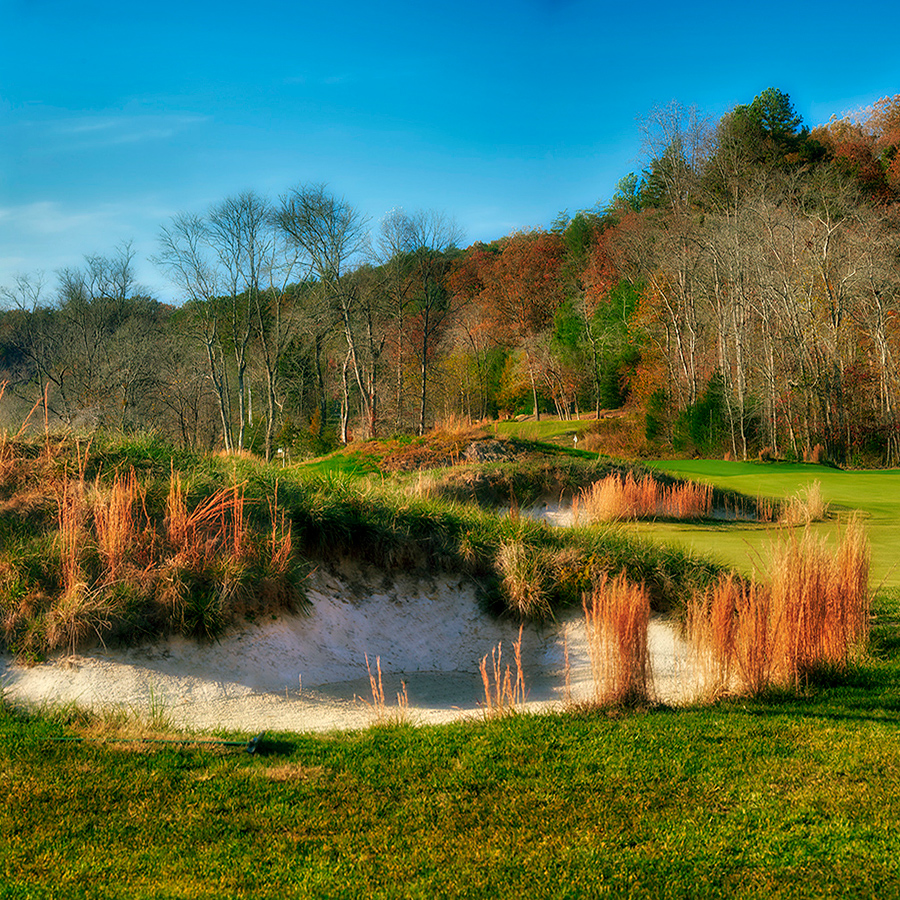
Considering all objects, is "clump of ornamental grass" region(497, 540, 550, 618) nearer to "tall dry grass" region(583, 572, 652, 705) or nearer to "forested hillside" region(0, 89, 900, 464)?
"tall dry grass" region(583, 572, 652, 705)

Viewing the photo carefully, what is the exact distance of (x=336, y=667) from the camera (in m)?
7.75

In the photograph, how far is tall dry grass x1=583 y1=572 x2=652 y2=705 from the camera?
18.3 ft

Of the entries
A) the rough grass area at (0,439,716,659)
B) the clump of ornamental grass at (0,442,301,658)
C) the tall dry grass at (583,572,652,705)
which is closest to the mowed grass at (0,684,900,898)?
the tall dry grass at (583,572,652,705)

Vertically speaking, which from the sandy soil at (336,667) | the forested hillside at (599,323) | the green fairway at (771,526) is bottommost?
the sandy soil at (336,667)

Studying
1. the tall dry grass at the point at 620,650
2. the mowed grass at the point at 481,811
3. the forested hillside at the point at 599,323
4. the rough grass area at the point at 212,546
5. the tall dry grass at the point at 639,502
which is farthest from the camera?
the forested hillside at the point at 599,323

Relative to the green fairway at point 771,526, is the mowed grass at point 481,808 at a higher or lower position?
lower

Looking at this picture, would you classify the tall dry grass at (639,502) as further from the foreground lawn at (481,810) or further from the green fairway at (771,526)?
the foreground lawn at (481,810)

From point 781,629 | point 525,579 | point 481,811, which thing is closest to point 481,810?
point 481,811

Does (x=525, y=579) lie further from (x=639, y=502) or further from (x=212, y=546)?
(x=639, y=502)

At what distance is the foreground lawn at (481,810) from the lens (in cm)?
331

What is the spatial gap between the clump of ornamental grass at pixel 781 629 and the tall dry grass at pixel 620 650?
20.1 inches

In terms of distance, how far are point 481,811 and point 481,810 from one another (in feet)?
0.05

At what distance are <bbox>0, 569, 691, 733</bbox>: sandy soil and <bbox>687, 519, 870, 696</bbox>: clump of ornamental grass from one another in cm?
52

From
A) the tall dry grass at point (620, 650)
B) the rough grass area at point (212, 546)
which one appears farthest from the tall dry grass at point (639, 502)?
the tall dry grass at point (620, 650)
